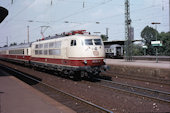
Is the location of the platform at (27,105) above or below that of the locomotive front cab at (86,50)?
below

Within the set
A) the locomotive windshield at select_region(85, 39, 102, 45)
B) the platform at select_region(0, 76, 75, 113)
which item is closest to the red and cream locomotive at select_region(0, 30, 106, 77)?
the locomotive windshield at select_region(85, 39, 102, 45)

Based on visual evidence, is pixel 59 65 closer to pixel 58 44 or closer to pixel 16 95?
pixel 58 44

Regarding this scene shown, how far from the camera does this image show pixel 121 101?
8.23 m

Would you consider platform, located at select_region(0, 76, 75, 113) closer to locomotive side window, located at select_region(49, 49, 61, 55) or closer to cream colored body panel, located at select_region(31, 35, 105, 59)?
cream colored body panel, located at select_region(31, 35, 105, 59)

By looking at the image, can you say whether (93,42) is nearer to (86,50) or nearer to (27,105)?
(86,50)

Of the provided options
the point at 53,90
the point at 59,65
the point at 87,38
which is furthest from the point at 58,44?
the point at 53,90

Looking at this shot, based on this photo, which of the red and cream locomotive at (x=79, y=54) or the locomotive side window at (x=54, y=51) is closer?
the red and cream locomotive at (x=79, y=54)

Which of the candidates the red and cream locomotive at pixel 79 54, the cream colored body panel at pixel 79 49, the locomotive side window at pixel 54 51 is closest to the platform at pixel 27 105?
the red and cream locomotive at pixel 79 54

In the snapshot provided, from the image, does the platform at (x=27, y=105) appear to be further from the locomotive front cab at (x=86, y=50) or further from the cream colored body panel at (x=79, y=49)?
the cream colored body panel at (x=79, y=49)

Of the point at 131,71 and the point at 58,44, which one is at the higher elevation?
the point at 58,44

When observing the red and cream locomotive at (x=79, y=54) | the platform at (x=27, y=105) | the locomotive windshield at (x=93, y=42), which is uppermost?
the locomotive windshield at (x=93, y=42)

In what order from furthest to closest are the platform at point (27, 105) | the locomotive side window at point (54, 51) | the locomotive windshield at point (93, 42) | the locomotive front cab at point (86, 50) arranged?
the locomotive side window at point (54, 51) < the locomotive windshield at point (93, 42) < the locomotive front cab at point (86, 50) < the platform at point (27, 105)

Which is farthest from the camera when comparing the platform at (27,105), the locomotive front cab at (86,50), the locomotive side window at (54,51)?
the locomotive side window at (54,51)

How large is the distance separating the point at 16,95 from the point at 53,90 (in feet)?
9.77
